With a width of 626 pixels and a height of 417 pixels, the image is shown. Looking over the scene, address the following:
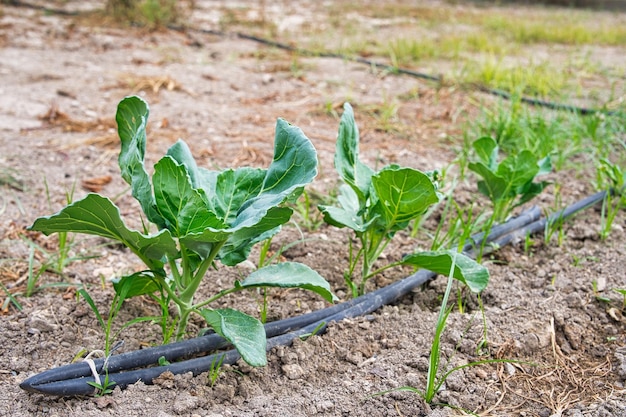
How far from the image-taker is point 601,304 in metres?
1.85

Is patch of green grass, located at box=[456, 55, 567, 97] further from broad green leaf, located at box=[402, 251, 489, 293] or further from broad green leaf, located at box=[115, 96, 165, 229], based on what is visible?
broad green leaf, located at box=[115, 96, 165, 229]

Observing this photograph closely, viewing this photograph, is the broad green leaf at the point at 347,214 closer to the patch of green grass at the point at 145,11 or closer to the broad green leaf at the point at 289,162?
the broad green leaf at the point at 289,162

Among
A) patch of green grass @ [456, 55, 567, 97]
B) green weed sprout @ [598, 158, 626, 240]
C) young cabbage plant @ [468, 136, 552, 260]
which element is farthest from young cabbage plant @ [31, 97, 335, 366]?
patch of green grass @ [456, 55, 567, 97]

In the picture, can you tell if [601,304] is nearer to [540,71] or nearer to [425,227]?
[425,227]

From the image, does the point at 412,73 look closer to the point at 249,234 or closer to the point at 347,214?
the point at 347,214

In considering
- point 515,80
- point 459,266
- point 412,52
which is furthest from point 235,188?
point 412,52

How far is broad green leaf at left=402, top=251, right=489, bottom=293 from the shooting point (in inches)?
63.7

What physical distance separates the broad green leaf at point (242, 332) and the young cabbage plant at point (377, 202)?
378 millimetres

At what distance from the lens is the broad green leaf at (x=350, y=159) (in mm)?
1703

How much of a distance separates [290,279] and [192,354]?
30 cm

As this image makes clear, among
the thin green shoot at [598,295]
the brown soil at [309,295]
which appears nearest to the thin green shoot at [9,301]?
the brown soil at [309,295]

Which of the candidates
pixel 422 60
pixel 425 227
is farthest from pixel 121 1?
pixel 425 227

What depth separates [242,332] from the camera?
138cm

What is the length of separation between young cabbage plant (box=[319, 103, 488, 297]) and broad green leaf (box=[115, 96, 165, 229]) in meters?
0.44
